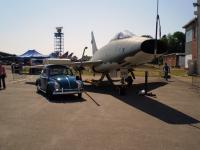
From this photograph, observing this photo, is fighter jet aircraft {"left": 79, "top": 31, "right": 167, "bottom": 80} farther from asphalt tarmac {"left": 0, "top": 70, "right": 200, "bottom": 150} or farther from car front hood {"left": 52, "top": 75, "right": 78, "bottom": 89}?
car front hood {"left": 52, "top": 75, "right": 78, "bottom": 89}

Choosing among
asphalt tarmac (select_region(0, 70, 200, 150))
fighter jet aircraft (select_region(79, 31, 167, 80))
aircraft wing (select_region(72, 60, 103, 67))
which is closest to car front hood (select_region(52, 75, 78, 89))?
asphalt tarmac (select_region(0, 70, 200, 150))

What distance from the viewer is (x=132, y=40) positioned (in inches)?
581

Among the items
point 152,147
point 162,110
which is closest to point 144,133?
point 152,147

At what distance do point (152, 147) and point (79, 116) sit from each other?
3.81 meters

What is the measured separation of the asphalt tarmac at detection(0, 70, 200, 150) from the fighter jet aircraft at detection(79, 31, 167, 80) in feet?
8.14

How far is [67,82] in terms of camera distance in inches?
535

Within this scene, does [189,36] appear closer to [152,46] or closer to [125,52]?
[125,52]

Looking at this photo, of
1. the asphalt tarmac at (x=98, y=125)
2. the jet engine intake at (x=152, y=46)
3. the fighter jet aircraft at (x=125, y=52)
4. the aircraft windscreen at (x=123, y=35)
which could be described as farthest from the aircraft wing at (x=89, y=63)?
the asphalt tarmac at (x=98, y=125)

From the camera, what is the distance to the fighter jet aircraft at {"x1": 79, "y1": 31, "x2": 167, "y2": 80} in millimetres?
13453

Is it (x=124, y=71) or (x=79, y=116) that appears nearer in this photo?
(x=79, y=116)

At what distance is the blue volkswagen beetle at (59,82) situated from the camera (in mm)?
13406

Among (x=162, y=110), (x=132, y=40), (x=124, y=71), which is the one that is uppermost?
A: (x=132, y=40)

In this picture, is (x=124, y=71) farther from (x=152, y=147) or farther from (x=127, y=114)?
(x=152, y=147)

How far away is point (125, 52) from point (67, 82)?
3.57 m
